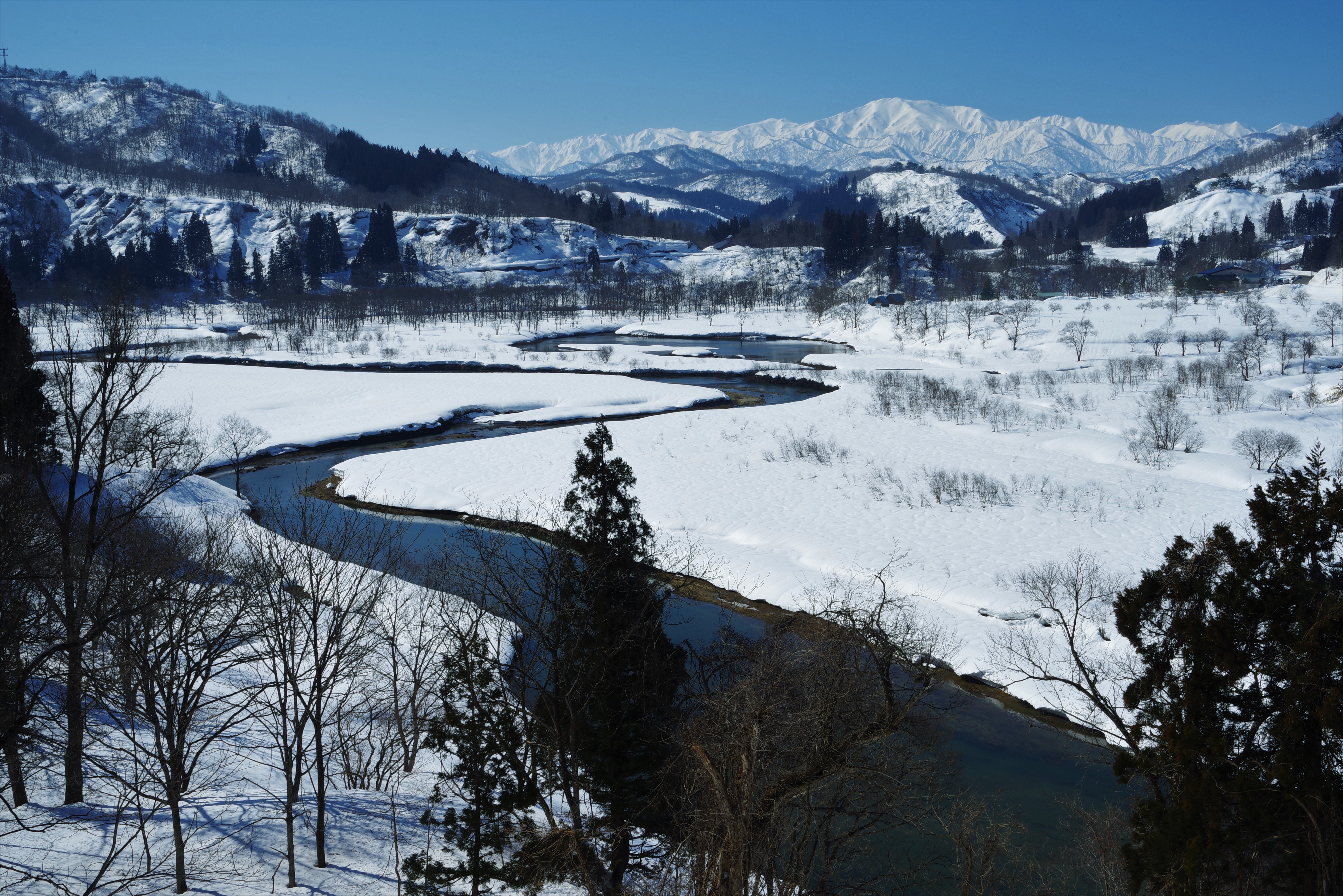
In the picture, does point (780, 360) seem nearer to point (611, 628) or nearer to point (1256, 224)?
point (611, 628)

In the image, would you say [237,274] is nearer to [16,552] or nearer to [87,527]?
[87,527]

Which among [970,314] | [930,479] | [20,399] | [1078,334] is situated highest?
[970,314]

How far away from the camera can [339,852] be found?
11008 mm

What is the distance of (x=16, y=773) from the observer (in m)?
10.0

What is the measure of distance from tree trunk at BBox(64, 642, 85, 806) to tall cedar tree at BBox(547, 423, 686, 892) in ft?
20.2

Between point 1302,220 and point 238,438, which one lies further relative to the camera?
point 1302,220

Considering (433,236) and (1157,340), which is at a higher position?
(433,236)

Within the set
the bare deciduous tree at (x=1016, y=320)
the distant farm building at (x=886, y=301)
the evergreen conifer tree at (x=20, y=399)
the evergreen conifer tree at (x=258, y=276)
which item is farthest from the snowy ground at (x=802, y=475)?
the evergreen conifer tree at (x=258, y=276)

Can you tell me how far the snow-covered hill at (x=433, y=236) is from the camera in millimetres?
141000

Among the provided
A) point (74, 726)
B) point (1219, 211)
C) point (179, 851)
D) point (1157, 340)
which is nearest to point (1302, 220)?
point (1219, 211)

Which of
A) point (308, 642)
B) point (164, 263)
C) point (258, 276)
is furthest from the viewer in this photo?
point (258, 276)

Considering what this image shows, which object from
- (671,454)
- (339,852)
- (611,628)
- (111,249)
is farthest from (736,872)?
(111,249)

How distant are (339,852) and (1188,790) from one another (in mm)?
10870

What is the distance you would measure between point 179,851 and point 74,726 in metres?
2.57
